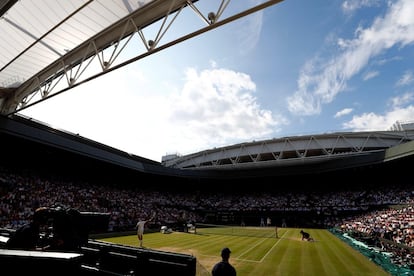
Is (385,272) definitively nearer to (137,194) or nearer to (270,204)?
(270,204)

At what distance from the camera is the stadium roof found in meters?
9.92

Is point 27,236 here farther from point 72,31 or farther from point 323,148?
point 323,148

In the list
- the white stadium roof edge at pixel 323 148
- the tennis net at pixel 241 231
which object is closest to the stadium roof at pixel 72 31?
the tennis net at pixel 241 231

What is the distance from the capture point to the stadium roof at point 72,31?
9.92 metres

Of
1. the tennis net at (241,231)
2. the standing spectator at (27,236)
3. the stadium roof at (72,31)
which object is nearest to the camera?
the standing spectator at (27,236)

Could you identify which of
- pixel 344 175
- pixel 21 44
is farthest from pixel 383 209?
pixel 21 44

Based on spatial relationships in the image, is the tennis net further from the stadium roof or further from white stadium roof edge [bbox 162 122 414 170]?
the stadium roof

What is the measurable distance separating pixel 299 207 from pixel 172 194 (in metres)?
25.3

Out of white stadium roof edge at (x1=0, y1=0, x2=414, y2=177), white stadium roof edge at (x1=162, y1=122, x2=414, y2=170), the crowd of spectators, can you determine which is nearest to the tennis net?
the crowd of spectators

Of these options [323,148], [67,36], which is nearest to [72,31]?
[67,36]

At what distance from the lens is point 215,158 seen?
51.7 metres

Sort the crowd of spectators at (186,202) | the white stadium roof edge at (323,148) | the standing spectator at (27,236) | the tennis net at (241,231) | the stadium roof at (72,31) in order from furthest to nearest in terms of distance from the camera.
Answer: the white stadium roof edge at (323,148)
the tennis net at (241,231)
the crowd of spectators at (186,202)
the stadium roof at (72,31)
the standing spectator at (27,236)

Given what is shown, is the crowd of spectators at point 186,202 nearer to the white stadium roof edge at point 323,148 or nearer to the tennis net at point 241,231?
the white stadium roof edge at point 323,148

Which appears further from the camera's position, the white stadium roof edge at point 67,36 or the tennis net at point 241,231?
the tennis net at point 241,231
